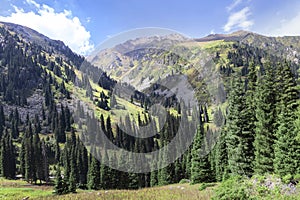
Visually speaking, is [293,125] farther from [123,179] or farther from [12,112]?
[12,112]

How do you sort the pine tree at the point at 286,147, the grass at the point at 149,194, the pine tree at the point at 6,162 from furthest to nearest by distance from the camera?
the pine tree at the point at 6,162, the pine tree at the point at 286,147, the grass at the point at 149,194

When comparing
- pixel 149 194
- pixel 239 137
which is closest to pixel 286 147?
pixel 239 137

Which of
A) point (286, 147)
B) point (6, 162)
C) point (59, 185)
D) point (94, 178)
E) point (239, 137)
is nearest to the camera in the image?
point (286, 147)

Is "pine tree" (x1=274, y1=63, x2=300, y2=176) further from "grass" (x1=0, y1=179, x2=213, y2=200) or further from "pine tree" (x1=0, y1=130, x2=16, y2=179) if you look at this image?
"pine tree" (x1=0, y1=130, x2=16, y2=179)

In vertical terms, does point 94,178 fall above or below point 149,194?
below

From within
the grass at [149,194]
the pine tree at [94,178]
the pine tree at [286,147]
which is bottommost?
the pine tree at [94,178]

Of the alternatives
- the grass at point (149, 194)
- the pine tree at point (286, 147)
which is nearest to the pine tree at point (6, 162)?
the grass at point (149, 194)

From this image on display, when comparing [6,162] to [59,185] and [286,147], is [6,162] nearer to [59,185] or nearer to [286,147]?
[59,185]

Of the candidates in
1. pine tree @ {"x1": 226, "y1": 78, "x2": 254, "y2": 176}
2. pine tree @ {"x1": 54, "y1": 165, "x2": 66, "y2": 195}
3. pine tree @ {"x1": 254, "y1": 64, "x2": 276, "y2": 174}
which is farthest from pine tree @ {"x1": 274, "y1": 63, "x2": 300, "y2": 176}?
pine tree @ {"x1": 54, "y1": 165, "x2": 66, "y2": 195}

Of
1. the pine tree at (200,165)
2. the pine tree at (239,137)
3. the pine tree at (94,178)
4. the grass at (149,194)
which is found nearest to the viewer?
the grass at (149,194)

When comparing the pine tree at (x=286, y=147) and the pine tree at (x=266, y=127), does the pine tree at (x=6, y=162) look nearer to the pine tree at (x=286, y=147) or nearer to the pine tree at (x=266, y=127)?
the pine tree at (x=266, y=127)

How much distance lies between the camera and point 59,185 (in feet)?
172

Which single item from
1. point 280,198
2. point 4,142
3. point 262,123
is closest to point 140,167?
point 4,142

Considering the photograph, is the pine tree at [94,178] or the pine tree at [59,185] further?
the pine tree at [94,178]
